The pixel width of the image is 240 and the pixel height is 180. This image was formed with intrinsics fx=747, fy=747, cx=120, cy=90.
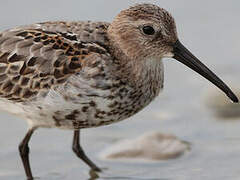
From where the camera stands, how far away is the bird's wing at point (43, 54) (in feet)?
25.7

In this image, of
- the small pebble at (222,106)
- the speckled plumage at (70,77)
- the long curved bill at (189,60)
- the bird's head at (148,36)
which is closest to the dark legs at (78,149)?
the speckled plumage at (70,77)

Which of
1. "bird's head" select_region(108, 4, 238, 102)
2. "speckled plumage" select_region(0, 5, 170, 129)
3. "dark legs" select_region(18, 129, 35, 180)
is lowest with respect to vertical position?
"dark legs" select_region(18, 129, 35, 180)

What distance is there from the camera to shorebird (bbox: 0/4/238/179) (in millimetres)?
7805

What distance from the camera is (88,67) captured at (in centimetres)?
781

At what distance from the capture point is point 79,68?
7816 mm

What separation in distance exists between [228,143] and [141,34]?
2162mm

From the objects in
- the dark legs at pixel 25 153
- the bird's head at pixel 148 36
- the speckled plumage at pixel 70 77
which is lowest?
the dark legs at pixel 25 153

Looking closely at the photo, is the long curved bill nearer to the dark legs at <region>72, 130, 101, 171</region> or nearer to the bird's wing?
the bird's wing

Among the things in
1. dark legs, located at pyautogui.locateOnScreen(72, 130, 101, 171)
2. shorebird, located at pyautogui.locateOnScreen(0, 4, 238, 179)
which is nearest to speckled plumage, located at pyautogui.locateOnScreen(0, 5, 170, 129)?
shorebird, located at pyautogui.locateOnScreen(0, 4, 238, 179)

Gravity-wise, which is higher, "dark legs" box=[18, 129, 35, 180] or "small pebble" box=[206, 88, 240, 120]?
"small pebble" box=[206, 88, 240, 120]

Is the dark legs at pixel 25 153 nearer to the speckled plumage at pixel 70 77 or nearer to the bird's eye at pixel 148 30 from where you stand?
the speckled plumage at pixel 70 77

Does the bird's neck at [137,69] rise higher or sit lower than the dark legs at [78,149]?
higher

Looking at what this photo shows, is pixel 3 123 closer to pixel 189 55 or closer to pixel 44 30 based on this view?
pixel 44 30

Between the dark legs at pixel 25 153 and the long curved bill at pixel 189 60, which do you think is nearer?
the long curved bill at pixel 189 60
